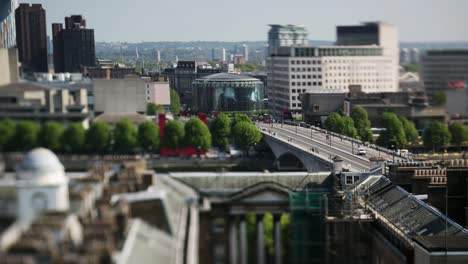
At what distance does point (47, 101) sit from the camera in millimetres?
9367

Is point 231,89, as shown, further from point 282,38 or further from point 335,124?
point 282,38

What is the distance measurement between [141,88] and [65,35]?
8.19 ft

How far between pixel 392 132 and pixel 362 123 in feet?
12.8

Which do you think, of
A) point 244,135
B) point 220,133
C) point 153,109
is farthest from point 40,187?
point 244,135

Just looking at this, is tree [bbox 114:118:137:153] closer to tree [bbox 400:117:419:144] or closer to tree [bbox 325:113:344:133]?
tree [bbox 400:117:419:144]

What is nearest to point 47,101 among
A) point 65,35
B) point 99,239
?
point 99,239

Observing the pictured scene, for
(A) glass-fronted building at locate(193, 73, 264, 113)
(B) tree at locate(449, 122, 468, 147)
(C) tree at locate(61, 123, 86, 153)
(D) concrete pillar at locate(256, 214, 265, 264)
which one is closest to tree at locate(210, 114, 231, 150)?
(D) concrete pillar at locate(256, 214, 265, 264)

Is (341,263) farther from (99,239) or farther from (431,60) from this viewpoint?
(99,239)

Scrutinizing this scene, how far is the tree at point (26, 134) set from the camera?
29.7ft

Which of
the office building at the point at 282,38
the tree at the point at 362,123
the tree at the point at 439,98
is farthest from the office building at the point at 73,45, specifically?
the office building at the point at 282,38

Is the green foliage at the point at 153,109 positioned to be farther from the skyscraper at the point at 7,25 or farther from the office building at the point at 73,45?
the skyscraper at the point at 7,25

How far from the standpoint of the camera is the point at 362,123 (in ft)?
148

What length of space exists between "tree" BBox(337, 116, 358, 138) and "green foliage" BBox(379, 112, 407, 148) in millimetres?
1342

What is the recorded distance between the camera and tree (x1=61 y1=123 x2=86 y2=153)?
9.27 meters
